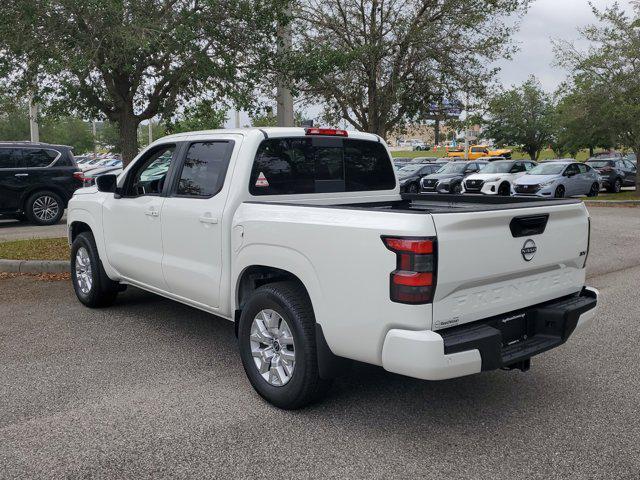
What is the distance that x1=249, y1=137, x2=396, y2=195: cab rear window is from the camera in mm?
4762

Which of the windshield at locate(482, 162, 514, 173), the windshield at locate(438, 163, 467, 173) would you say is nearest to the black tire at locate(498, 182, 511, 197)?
the windshield at locate(482, 162, 514, 173)

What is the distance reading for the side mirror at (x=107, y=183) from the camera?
20.1 feet

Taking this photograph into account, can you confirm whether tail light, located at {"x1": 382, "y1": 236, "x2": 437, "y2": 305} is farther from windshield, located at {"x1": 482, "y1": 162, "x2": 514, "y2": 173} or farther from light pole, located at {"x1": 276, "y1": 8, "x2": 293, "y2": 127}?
windshield, located at {"x1": 482, "y1": 162, "x2": 514, "y2": 173}

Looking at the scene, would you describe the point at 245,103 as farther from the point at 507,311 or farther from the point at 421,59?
the point at 421,59

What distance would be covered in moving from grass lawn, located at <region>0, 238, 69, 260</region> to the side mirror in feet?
10.8

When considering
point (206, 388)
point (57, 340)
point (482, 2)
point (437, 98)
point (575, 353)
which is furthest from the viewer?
point (437, 98)

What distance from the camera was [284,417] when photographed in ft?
13.1

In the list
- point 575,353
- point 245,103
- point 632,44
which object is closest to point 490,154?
point 632,44

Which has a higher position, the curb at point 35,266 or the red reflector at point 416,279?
the red reflector at point 416,279

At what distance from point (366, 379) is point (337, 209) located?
5.15 ft

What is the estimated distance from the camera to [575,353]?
5273mm

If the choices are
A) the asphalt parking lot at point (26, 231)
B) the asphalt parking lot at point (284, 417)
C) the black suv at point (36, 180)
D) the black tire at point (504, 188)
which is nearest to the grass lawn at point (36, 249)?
the asphalt parking lot at point (26, 231)

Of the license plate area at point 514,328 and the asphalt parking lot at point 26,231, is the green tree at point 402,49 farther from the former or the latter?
the license plate area at point 514,328

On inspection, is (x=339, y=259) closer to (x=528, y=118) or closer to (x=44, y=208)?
(x=44, y=208)
